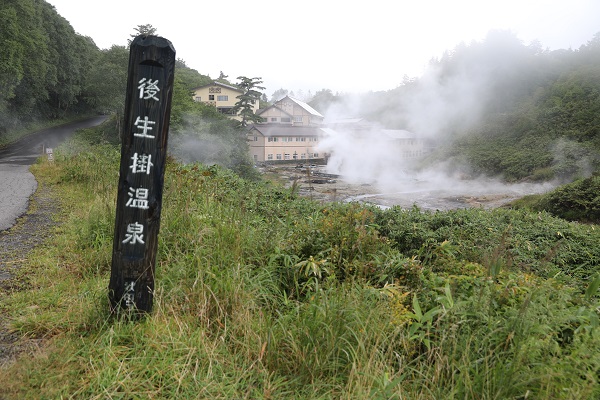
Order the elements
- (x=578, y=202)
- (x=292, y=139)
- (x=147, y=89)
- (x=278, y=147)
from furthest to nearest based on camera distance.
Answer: (x=292, y=139) → (x=278, y=147) → (x=578, y=202) → (x=147, y=89)

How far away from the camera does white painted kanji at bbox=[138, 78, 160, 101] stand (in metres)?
2.30

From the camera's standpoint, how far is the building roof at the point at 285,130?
35094mm

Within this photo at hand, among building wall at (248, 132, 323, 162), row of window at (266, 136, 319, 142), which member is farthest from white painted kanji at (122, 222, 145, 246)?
row of window at (266, 136, 319, 142)

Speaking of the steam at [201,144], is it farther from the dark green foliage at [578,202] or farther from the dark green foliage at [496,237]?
the dark green foliage at [496,237]

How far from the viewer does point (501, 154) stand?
100ft

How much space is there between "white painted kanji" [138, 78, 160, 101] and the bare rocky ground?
152cm

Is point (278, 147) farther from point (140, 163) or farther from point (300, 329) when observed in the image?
point (300, 329)

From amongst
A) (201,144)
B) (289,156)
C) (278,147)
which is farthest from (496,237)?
(289,156)

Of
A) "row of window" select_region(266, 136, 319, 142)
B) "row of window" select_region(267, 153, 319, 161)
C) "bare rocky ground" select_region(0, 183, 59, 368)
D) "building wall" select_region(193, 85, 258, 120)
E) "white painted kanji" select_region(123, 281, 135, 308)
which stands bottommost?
"bare rocky ground" select_region(0, 183, 59, 368)

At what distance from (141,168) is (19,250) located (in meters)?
2.52

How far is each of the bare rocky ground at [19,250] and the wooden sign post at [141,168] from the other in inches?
22.1

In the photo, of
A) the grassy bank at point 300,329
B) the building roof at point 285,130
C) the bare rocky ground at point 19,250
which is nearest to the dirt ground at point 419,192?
the building roof at point 285,130

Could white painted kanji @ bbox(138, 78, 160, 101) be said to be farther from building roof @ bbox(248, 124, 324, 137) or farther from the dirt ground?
building roof @ bbox(248, 124, 324, 137)

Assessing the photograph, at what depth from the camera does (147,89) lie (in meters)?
2.31
